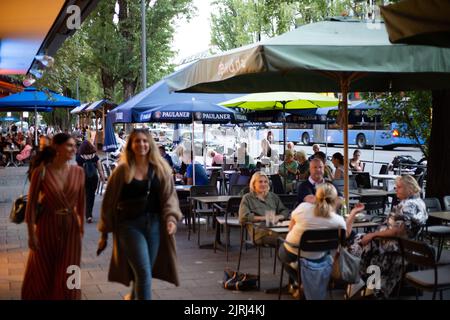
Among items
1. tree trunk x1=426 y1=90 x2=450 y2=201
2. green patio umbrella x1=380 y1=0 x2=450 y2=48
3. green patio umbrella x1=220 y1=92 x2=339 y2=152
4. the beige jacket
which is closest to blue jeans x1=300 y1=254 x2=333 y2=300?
the beige jacket

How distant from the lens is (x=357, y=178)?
43.3 feet

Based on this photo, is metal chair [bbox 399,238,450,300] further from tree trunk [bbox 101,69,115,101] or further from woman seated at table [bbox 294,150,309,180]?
tree trunk [bbox 101,69,115,101]

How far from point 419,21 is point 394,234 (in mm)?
2761

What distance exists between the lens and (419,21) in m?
4.77

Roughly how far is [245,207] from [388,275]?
2087 millimetres

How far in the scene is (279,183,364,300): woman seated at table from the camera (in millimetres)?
6148

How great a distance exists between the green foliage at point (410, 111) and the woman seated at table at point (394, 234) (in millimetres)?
6069

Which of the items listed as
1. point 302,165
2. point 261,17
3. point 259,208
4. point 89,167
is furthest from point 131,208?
point 261,17

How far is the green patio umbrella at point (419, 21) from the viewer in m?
4.54

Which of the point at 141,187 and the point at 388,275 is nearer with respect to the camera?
the point at 141,187

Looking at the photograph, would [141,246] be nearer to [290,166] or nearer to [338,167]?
[338,167]
